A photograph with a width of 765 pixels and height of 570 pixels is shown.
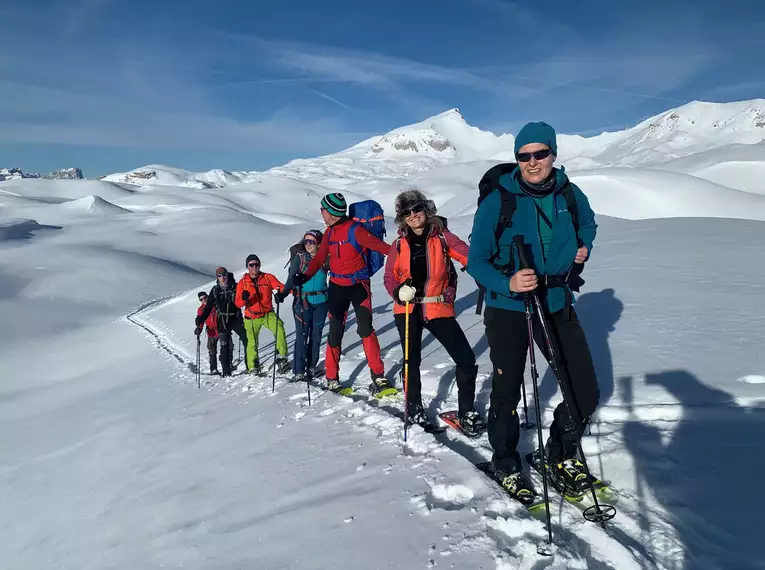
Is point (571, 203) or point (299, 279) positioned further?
point (299, 279)

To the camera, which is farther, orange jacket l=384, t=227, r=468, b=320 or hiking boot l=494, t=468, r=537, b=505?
orange jacket l=384, t=227, r=468, b=320

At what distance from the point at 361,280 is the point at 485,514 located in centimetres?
322

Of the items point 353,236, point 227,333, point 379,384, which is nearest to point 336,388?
point 379,384

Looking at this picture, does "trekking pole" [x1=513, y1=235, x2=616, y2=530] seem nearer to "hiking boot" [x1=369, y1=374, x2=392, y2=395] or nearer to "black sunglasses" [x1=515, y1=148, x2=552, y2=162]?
"black sunglasses" [x1=515, y1=148, x2=552, y2=162]

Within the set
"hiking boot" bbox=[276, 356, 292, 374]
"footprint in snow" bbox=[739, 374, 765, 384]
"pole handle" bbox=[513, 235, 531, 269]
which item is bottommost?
"hiking boot" bbox=[276, 356, 292, 374]

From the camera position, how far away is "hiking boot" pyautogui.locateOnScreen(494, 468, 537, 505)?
3.05 meters

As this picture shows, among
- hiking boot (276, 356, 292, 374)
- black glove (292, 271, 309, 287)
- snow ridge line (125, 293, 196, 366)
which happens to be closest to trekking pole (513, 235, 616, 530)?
black glove (292, 271, 309, 287)

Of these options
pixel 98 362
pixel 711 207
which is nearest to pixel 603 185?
pixel 711 207

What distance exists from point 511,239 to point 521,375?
2.88ft

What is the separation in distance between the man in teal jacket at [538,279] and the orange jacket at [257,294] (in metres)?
5.99

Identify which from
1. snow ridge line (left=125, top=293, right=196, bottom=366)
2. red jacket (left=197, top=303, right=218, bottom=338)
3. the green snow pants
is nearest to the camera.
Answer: the green snow pants

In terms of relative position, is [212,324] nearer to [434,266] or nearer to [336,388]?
[336,388]

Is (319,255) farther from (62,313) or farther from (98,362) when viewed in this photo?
(62,313)

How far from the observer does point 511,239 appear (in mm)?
2902
